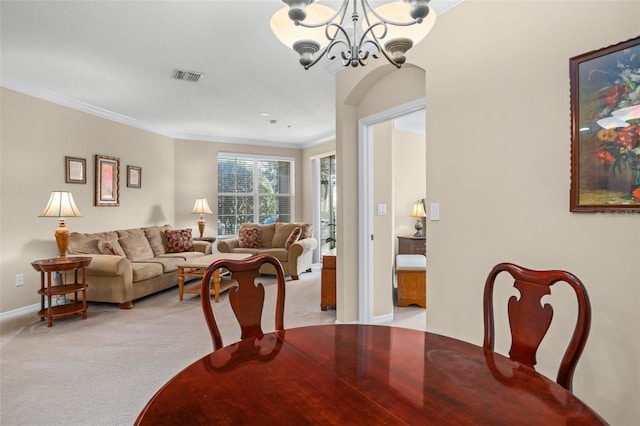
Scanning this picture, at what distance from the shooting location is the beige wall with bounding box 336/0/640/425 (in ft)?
5.46

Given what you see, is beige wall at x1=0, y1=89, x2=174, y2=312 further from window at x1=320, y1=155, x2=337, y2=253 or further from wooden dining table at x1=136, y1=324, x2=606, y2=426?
wooden dining table at x1=136, y1=324, x2=606, y2=426

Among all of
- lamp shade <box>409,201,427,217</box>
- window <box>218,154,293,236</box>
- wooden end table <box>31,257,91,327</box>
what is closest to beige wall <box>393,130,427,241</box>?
lamp shade <box>409,201,427,217</box>

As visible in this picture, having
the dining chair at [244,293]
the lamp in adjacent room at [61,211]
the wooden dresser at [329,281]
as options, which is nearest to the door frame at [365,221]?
the wooden dresser at [329,281]

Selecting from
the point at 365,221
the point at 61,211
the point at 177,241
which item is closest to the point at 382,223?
the point at 365,221

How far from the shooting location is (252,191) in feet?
25.0

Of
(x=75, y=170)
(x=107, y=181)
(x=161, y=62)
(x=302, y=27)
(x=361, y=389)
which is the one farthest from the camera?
(x=107, y=181)

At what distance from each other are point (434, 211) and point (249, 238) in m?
4.54

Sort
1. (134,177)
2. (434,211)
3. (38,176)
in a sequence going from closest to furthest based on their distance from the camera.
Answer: (434,211), (38,176), (134,177)

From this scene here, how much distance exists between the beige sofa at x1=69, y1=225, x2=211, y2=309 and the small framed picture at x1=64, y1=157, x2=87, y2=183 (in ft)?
2.45

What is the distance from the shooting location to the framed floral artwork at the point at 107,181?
5.19m

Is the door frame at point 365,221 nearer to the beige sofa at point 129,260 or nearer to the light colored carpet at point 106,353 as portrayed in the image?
the light colored carpet at point 106,353

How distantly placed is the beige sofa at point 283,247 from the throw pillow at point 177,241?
572mm

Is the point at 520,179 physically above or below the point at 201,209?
above

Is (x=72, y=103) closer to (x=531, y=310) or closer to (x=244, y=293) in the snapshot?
(x=244, y=293)
